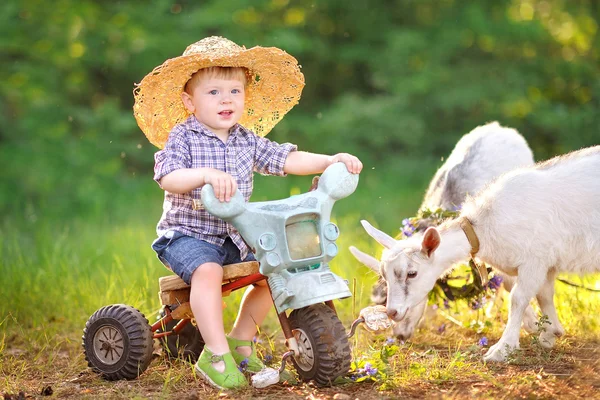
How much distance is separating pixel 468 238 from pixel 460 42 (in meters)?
9.28

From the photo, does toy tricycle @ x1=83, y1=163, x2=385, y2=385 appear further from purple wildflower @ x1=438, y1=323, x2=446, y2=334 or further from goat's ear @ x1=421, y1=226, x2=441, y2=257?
purple wildflower @ x1=438, y1=323, x2=446, y2=334

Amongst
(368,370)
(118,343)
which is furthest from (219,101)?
(368,370)

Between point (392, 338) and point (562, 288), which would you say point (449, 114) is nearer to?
point (562, 288)

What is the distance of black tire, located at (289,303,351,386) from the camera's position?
3484mm

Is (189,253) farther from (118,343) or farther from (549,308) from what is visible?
(549,308)

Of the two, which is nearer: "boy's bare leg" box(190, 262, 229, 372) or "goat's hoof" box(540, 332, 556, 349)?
"boy's bare leg" box(190, 262, 229, 372)

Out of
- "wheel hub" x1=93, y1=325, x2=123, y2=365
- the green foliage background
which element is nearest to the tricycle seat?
"wheel hub" x1=93, y1=325, x2=123, y2=365

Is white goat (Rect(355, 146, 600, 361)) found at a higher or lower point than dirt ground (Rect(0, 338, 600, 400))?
higher

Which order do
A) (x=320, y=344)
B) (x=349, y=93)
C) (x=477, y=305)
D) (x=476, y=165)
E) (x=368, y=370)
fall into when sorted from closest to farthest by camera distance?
(x=320, y=344) → (x=368, y=370) → (x=477, y=305) → (x=476, y=165) → (x=349, y=93)

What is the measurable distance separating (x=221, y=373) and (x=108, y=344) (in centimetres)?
61

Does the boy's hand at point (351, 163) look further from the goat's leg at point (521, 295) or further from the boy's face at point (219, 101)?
the goat's leg at point (521, 295)

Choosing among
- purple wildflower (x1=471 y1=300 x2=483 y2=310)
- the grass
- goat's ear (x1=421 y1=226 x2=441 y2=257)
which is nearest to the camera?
the grass

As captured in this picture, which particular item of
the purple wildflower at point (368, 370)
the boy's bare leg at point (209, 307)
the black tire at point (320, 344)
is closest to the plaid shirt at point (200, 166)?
the boy's bare leg at point (209, 307)

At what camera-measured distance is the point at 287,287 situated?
3.56 metres
